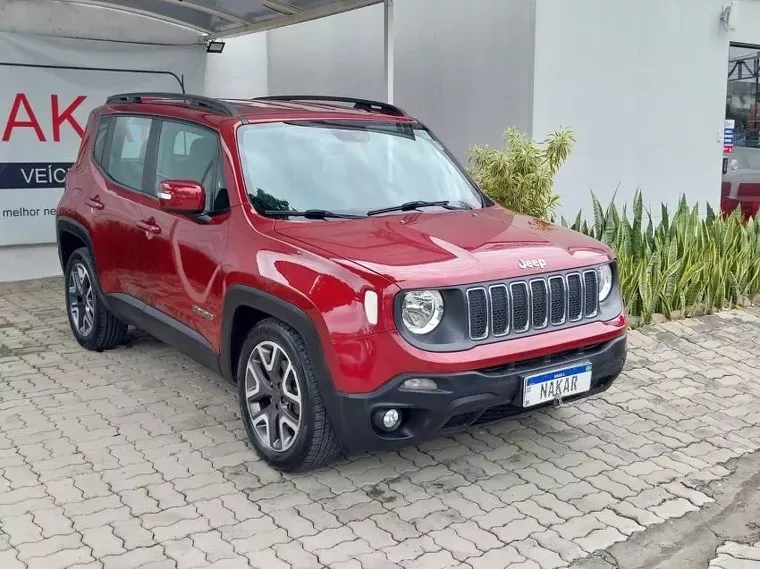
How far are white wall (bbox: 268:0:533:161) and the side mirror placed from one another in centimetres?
463

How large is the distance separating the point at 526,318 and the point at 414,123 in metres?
1.97

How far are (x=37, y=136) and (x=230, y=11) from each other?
2496mm

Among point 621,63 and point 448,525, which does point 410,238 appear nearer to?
point 448,525

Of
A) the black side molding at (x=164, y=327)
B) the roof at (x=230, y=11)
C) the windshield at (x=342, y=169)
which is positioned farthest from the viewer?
the roof at (x=230, y=11)

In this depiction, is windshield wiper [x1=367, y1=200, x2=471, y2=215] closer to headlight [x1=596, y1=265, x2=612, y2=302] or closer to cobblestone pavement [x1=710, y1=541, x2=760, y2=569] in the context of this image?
headlight [x1=596, y1=265, x2=612, y2=302]

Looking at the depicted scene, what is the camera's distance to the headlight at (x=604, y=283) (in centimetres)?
428

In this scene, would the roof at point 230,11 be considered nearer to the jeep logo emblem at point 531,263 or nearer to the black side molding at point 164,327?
the black side molding at point 164,327

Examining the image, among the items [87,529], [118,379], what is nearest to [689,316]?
[118,379]

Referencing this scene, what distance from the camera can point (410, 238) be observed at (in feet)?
13.0

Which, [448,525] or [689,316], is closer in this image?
[448,525]

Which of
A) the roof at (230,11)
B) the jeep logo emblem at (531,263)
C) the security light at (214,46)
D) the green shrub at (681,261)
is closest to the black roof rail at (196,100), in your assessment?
the jeep logo emblem at (531,263)

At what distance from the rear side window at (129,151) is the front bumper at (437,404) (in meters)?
2.54

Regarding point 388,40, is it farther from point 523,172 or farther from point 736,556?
point 736,556

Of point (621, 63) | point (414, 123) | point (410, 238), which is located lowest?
point (410, 238)
